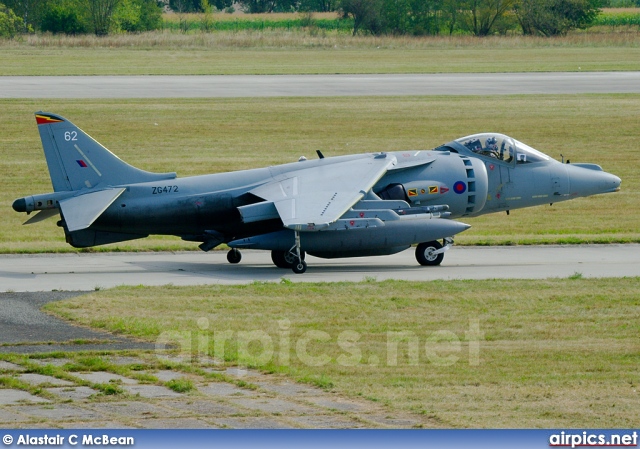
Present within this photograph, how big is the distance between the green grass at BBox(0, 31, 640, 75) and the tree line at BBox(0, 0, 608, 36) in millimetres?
4810

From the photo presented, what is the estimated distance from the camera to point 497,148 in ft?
73.7

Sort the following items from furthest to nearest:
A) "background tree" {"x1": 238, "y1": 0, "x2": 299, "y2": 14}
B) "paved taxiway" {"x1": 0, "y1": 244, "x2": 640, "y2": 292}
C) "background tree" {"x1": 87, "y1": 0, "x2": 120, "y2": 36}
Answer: "background tree" {"x1": 238, "y1": 0, "x2": 299, "y2": 14}
"background tree" {"x1": 87, "y1": 0, "x2": 120, "y2": 36}
"paved taxiway" {"x1": 0, "y1": 244, "x2": 640, "y2": 292}

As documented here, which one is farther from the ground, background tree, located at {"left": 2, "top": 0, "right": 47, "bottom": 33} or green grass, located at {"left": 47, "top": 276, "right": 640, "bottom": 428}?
background tree, located at {"left": 2, "top": 0, "right": 47, "bottom": 33}

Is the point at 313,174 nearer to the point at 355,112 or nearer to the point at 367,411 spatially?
the point at 367,411

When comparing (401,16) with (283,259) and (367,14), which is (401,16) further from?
(283,259)

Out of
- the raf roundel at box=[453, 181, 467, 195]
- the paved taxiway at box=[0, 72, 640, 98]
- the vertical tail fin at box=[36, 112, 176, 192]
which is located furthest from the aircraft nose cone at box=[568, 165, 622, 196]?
the paved taxiway at box=[0, 72, 640, 98]

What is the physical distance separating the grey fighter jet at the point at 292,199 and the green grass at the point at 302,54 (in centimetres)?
4117

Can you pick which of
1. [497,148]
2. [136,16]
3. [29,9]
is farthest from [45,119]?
[29,9]

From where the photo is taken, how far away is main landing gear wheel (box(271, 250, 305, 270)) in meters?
20.8

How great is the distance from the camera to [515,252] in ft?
76.1

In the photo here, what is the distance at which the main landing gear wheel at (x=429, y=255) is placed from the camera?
21453 mm

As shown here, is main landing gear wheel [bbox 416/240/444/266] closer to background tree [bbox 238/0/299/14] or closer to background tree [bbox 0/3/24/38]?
background tree [bbox 0/3/24/38]

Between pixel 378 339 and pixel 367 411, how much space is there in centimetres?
344

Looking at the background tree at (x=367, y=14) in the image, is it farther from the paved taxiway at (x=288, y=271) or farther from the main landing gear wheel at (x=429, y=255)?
the main landing gear wheel at (x=429, y=255)
